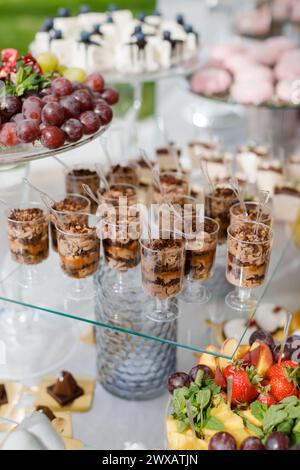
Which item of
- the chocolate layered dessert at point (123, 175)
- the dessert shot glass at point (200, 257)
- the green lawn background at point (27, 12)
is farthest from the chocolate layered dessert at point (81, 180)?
the green lawn background at point (27, 12)

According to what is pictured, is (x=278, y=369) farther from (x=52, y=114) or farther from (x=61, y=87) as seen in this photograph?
(x=61, y=87)

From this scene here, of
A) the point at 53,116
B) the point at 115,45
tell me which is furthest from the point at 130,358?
the point at 115,45

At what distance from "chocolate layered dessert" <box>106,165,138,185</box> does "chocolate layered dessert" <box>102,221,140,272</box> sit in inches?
15.9

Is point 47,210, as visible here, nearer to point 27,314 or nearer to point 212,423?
point 27,314

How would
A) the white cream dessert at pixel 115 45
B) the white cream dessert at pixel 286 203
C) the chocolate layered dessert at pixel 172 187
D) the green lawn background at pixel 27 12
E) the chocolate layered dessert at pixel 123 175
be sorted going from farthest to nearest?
1. the green lawn background at pixel 27 12
2. the white cream dessert at pixel 115 45
3. the white cream dessert at pixel 286 203
4. the chocolate layered dessert at pixel 123 175
5. the chocolate layered dessert at pixel 172 187

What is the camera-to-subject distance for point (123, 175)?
5.74 feet

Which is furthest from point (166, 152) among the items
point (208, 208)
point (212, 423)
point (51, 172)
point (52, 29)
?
point (212, 423)

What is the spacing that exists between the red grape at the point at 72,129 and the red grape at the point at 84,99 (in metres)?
0.11

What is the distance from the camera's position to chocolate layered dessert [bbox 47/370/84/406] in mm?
1495

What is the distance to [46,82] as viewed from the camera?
1.53 m

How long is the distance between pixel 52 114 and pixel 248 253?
0.54 meters

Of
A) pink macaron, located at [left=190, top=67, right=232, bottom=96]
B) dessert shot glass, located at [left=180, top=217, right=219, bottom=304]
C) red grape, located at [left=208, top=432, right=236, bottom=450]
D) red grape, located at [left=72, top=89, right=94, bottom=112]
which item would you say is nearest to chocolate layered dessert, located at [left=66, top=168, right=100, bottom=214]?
red grape, located at [left=72, top=89, right=94, bottom=112]

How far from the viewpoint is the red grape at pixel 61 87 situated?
150 centimetres

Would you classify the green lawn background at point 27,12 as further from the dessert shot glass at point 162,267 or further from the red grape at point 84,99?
the dessert shot glass at point 162,267
